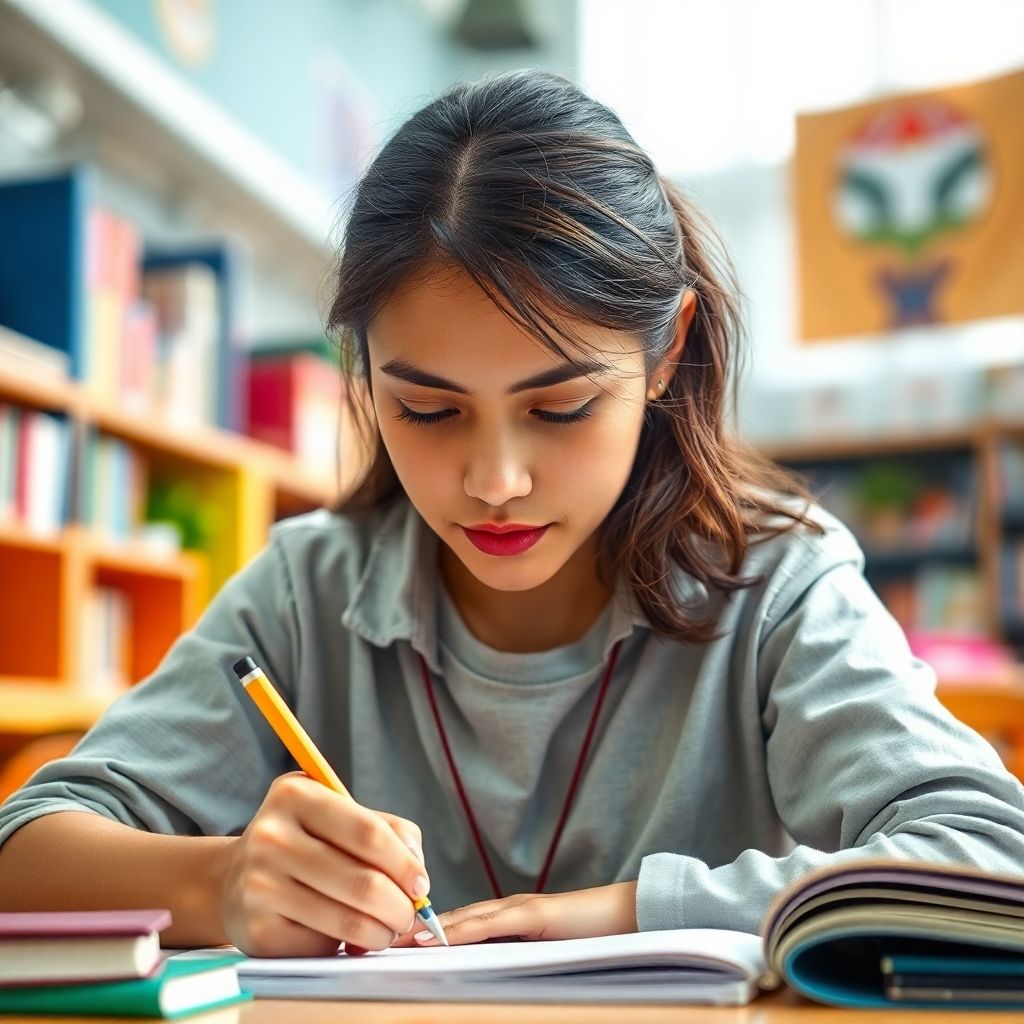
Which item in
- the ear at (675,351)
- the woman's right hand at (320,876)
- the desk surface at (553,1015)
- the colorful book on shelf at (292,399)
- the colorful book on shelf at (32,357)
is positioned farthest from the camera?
the colorful book on shelf at (292,399)

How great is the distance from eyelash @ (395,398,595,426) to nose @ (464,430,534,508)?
0.04m

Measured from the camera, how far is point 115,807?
101 centimetres

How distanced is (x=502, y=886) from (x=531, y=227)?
0.58 m

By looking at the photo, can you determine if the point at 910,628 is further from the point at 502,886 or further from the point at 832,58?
the point at 502,886

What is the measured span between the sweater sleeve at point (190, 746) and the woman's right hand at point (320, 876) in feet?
0.82

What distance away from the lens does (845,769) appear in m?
0.94

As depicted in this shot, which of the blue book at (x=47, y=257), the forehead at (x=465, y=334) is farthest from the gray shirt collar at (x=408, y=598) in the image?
the blue book at (x=47, y=257)

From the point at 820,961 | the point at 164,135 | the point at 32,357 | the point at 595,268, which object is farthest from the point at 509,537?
the point at 164,135

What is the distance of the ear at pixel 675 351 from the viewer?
1125mm

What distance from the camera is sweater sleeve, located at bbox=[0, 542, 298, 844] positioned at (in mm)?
1021

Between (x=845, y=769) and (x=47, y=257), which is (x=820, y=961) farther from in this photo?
(x=47, y=257)

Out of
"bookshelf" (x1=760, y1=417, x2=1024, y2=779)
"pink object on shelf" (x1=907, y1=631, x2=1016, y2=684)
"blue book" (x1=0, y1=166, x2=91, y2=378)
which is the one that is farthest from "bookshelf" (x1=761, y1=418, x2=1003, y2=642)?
"blue book" (x1=0, y1=166, x2=91, y2=378)

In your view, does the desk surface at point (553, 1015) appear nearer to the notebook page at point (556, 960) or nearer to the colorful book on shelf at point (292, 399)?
the notebook page at point (556, 960)

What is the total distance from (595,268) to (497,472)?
0.59 feet
